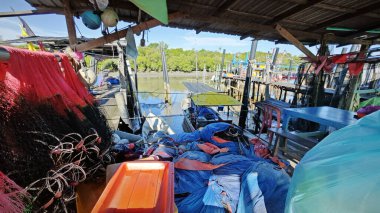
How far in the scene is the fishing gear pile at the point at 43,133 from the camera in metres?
1.51

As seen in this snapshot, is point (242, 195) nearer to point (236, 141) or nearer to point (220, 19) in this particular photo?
point (236, 141)

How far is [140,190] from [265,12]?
184 inches

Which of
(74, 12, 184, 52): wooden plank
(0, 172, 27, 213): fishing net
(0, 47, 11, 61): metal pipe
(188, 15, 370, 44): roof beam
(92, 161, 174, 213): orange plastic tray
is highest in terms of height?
(188, 15, 370, 44): roof beam

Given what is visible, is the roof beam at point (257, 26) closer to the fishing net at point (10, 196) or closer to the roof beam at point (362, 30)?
the roof beam at point (362, 30)

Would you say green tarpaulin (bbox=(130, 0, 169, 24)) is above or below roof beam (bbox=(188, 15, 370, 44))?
below

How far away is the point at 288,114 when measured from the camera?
12.0ft

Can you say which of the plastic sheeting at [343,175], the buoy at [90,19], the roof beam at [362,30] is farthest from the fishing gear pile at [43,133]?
the roof beam at [362,30]

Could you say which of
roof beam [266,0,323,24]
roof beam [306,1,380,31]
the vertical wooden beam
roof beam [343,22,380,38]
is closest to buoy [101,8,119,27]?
the vertical wooden beam

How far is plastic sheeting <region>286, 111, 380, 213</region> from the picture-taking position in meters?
0.91

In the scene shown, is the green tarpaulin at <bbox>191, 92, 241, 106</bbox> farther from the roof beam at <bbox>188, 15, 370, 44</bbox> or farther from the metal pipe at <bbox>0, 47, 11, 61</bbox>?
the metal pipe at <bbox>0, 47, 11, 61</bbox>

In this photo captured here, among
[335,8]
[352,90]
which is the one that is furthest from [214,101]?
[352,90]

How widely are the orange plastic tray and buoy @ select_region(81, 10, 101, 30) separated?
316cm

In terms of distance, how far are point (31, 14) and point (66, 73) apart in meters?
2.37

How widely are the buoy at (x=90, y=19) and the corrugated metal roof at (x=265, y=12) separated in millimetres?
466
